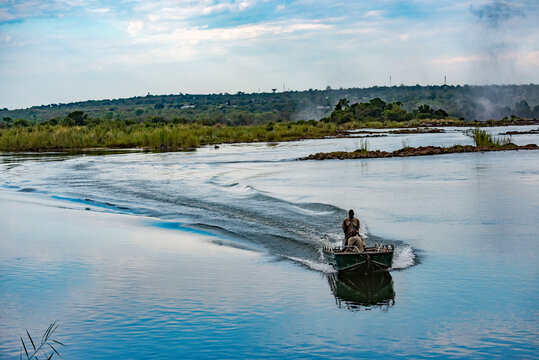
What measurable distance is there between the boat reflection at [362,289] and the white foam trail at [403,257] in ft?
2.46

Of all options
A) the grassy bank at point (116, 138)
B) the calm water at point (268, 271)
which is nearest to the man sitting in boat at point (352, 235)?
the calm water at point (268, 271)

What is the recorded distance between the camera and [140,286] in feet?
46.0

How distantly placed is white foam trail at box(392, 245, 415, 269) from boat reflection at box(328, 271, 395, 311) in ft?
2.46

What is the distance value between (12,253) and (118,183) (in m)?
14.9

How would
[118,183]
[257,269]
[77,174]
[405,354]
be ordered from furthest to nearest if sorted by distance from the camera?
[77,174] → [118,183] → [257,269] → [405,354]

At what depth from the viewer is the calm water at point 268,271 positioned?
10.7m

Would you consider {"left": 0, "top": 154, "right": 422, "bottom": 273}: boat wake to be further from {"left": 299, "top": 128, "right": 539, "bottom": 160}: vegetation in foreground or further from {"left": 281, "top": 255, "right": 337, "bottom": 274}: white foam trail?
{"left": 299, "top": 128, "right": 539, "bottom": 160}: vegetation in foreground

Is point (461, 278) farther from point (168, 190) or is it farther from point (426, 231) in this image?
point (168, 190)

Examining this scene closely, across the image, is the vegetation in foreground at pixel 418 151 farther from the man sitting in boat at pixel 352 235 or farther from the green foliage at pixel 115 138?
the man sitting in boat at pixel 352 235

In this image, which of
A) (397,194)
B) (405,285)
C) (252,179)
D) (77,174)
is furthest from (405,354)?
(77,174)

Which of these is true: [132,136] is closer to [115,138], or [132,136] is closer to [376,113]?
[115,138]

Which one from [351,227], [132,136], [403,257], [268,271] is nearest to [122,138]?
[132,136]

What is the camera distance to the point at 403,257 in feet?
51.9

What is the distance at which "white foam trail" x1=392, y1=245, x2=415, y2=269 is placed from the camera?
594 inches
